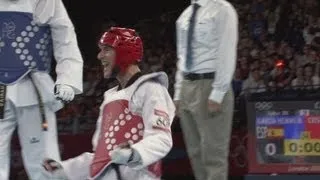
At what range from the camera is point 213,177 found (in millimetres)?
4926

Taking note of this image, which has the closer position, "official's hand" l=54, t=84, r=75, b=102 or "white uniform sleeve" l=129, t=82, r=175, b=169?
"white uniform sleeve" l=129, t=82, r=175, b=169

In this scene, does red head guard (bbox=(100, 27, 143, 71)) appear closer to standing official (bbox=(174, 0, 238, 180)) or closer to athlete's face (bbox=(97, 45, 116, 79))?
athlete's face (bbox=(97, 45, 116, 79))

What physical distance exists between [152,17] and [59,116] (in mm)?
5284

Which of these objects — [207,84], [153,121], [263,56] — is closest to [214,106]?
[207,84]

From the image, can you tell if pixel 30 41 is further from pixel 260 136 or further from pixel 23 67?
pixel 260 136

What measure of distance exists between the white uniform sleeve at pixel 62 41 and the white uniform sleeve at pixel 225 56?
930 mm

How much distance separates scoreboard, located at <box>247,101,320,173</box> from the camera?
24.2ft

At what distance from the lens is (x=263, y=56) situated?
34.4 feet

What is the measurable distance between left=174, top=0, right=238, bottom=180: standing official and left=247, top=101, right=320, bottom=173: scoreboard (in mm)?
2436

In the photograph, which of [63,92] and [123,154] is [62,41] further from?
[123,154]

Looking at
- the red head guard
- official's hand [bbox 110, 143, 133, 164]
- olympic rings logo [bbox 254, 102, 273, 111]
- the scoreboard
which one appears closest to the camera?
official's hand [bbox 110, 143, 133, 164]

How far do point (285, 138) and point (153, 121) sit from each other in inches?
170

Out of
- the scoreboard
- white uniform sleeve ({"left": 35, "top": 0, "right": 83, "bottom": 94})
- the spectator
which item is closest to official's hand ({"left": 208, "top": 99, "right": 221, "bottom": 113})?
white uniform sleeve ({"left": 35, "top": 0, "right": 83, "bottom": 94})

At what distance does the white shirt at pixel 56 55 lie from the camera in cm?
452
